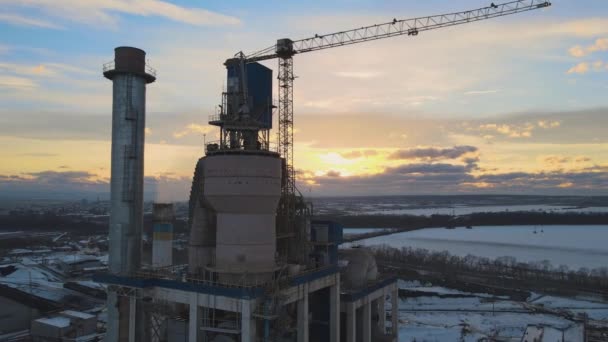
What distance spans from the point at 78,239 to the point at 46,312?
102 meters

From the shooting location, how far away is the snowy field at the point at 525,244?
118 meters

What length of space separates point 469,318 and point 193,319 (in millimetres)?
46363

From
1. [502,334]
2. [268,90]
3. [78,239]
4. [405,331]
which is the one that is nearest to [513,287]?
[502,334]

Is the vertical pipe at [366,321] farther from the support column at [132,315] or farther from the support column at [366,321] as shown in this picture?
the support column at [132,315]

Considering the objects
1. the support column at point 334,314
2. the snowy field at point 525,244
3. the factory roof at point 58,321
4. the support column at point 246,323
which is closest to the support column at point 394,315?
the support column at point 334,314

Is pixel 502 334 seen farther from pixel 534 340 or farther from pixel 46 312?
pixel 46 312

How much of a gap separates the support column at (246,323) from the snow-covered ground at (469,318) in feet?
103

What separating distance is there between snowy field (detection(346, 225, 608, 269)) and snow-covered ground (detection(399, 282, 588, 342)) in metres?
43.7

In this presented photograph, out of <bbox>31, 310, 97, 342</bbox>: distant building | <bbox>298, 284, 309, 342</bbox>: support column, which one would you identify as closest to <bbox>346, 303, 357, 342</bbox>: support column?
<bbox>298, 284, 309, 342</bbox>: support column

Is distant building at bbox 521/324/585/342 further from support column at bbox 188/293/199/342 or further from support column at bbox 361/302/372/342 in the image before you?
support column at bbox 188/293/199/342

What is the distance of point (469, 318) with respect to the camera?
203 ft

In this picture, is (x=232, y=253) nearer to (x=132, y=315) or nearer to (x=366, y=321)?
(x=132, y=315)

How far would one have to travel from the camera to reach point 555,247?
140 metres

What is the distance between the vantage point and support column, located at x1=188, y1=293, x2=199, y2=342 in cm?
2697
